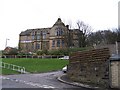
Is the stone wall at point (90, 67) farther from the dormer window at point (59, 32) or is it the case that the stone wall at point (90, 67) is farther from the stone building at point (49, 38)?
the dormer window at point (59, 32)

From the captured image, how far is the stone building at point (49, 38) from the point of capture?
263ft

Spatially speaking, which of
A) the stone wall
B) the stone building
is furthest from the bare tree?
the stone wall

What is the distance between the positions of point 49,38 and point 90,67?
67055 millimetres

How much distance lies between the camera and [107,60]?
19344 millimetres

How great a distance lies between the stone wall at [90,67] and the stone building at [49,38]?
51276 mm

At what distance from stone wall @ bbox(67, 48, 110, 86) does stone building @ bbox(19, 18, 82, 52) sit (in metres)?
51.3

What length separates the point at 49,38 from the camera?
8850cm

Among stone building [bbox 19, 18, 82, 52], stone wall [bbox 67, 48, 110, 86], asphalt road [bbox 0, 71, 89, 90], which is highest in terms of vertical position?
stone building [bbox 19, 18, 82, 52]

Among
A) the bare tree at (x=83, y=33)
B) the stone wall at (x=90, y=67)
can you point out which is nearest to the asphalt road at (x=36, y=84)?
the stone wall at (x=90, y=67)

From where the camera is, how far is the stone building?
8022 cm

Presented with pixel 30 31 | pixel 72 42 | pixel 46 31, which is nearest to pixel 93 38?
pixel 72 42

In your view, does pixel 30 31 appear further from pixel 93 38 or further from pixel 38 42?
pixel 93 38

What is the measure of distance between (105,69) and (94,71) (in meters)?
1.74

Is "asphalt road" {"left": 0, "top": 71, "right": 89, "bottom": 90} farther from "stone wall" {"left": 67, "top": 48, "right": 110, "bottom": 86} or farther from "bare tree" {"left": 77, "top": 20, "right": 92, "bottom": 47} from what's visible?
"bare tree" {"left": 77, "top": 20, "right": 92, "bottom": 47}
